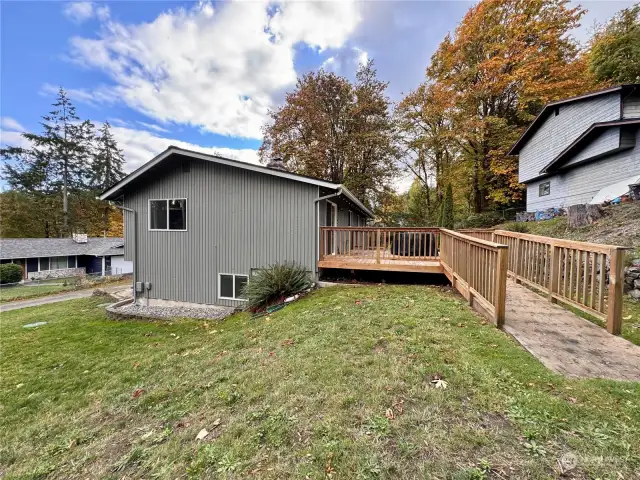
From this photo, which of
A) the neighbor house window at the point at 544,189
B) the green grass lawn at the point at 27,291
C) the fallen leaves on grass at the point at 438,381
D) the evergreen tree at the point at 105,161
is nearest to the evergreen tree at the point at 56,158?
the evergreen tree at the point at 105,161

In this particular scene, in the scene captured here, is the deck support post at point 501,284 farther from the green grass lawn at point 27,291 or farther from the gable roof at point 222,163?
the green grass lawn at point 27,291

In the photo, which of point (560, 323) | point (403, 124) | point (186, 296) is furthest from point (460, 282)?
point (403, 124)

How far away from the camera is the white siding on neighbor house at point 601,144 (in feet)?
30.5

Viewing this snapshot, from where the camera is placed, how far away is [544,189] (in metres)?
13.6

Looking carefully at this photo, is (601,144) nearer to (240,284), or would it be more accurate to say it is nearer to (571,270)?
(571,270)

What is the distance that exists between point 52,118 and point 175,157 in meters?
29.3

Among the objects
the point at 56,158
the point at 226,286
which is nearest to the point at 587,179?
the point at 226,286

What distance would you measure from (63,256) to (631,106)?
3750 cm

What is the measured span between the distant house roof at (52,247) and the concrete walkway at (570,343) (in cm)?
3088

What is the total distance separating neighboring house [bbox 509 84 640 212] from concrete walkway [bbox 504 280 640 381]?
8.68 metres

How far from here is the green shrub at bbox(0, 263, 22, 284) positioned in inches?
774

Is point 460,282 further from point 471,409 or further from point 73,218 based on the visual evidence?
point 73,218

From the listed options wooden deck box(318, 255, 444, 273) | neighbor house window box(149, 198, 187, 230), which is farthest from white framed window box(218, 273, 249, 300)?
wooden deck box(318, 255, 444, 273)

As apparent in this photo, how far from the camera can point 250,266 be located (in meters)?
8.36
